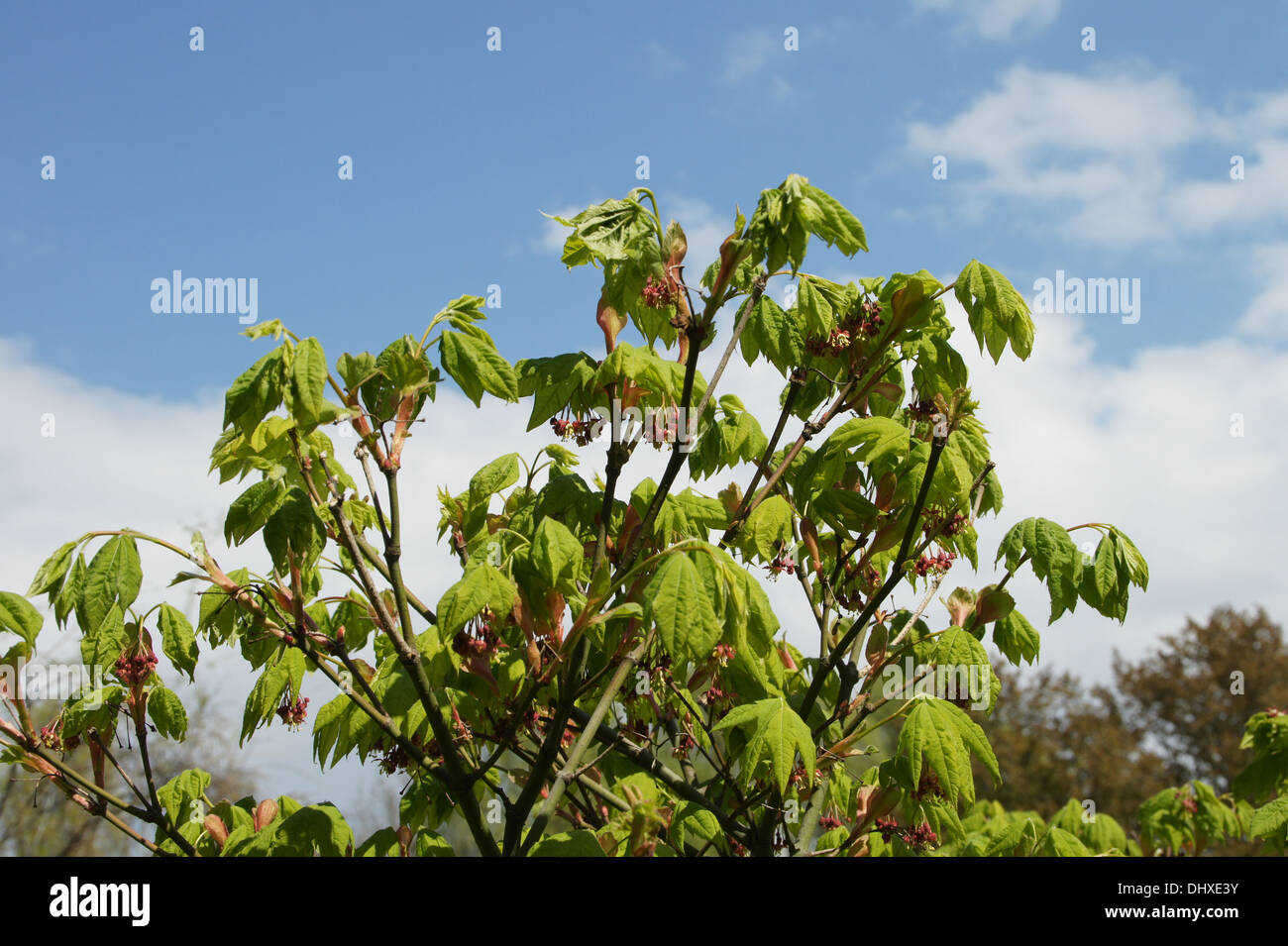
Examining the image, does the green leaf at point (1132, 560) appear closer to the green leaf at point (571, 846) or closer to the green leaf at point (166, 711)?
the green leaf at point (571, 846)

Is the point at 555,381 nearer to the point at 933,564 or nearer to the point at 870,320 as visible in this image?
the point at 870,320

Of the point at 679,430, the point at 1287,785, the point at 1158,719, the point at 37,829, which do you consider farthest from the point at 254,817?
the point at 1158,719

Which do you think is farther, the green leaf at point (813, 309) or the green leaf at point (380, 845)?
the green leaf at point (380, 845)

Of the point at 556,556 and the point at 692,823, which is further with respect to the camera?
the point at 692,823

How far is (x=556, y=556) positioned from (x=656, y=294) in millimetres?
738

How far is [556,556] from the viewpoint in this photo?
2.31m

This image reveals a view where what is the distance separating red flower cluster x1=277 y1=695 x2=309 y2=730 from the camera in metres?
2.83

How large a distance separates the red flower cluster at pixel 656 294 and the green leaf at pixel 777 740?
3.74ft

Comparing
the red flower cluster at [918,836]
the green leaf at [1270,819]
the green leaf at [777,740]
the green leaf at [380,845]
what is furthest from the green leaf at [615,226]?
the green leaf at [1270,819]

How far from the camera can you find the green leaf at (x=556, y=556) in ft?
7.55

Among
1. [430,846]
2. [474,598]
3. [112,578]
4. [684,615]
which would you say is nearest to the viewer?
[684,615]

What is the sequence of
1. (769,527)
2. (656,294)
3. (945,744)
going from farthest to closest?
(769,527)
(945,744)
(656,294)

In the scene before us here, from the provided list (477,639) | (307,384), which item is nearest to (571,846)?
(477,639)
